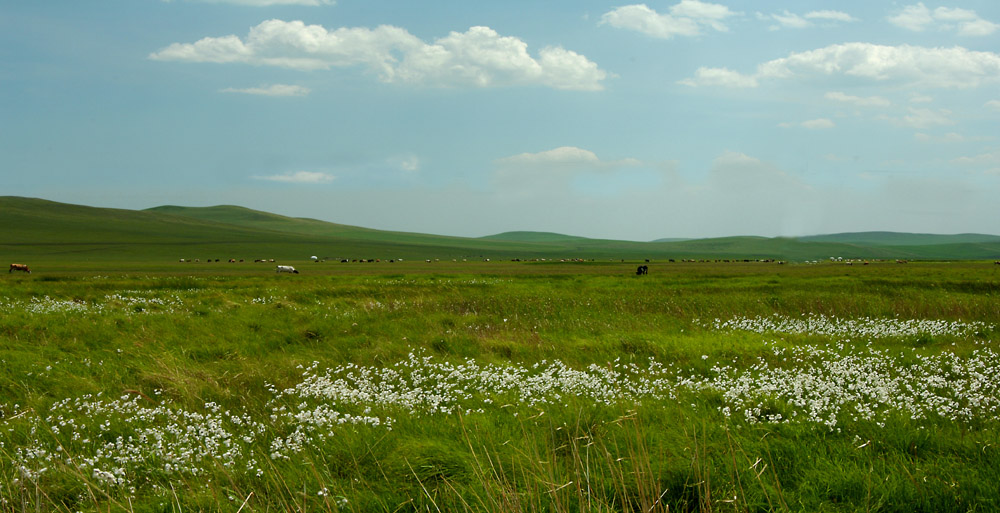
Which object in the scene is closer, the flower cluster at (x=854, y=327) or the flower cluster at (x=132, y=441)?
the flower cluster at (x=132, y=441)

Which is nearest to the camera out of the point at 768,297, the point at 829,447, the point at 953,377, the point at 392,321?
the point at 829,447

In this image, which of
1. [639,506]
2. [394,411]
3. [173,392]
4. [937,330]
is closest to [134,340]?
[173,392]

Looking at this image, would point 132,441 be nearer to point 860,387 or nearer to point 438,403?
point 438,403

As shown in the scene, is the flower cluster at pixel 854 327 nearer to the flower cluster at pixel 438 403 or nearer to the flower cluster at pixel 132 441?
the flower cluster at pixel 438 403

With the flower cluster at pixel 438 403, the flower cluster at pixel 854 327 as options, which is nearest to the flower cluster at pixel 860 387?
the flower cluster at pixel 438 403

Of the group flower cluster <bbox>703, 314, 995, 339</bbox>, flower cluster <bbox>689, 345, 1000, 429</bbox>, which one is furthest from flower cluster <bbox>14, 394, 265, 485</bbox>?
flower cluster <bbox>703, 314, 995, 339</bbox>

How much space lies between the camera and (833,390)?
31.7ft

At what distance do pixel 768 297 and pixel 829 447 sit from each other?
23112 millimetres

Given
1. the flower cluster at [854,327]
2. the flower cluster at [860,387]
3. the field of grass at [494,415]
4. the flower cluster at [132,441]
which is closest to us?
the field of grass at [494,415]

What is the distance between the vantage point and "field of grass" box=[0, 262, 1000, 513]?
586cm

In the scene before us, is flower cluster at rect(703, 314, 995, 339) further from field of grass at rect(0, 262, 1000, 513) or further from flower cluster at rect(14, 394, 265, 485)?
→ flower cluster at rect(14, 394, 265, 485)

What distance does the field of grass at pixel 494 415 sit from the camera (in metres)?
5.86

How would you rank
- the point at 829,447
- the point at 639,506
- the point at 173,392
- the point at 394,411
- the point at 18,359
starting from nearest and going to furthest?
the point at 639,506
the point at 829,447
the point at 394,411
the point at 173,392
the point at 18,359

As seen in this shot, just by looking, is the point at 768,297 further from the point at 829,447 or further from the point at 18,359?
the point at 18,359
